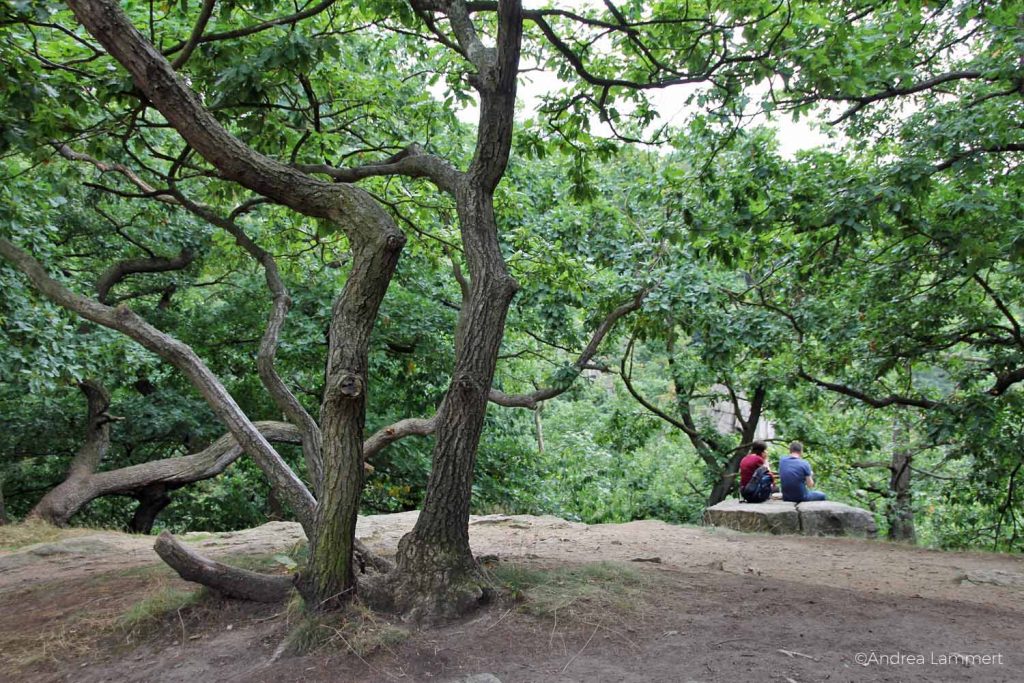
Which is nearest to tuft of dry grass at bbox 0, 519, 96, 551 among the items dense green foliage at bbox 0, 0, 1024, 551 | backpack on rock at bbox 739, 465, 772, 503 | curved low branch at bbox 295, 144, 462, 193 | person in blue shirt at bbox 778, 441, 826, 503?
dense green foliage at bbox 0, 0, 1024, 551

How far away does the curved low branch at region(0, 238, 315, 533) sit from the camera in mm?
4668

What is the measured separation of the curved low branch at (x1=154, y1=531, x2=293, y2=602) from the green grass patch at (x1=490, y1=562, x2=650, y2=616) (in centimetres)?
139

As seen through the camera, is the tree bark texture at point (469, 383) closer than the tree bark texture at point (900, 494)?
Yes

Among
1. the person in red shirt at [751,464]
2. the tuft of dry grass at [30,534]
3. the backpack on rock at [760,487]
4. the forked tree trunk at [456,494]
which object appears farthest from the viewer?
the person in red shirt at [751,464]

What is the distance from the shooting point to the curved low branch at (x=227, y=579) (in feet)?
14.3

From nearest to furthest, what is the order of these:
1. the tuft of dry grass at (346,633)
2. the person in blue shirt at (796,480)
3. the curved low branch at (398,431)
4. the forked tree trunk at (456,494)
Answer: the tuft of dry grass at (346,633), the forked tree trunk at (456,494), the curved low branch at (398,431), the person in blue shirt at (796,480)

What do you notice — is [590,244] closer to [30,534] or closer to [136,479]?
[136,479]

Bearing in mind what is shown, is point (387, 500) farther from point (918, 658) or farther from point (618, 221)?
→ point (918, 658)

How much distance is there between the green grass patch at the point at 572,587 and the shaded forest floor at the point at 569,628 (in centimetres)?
2

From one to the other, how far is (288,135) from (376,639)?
445cm

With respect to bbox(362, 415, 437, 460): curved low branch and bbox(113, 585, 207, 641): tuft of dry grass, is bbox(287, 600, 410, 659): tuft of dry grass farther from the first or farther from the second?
bbox(362, 415, 437, 460): curved low branch

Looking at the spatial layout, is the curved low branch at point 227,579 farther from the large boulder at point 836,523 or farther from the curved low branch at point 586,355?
the large boulder at point 836,523

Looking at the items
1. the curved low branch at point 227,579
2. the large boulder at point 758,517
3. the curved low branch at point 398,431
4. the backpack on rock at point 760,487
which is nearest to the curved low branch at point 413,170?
the curved low branch at point 227,579

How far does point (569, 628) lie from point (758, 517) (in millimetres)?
6228
